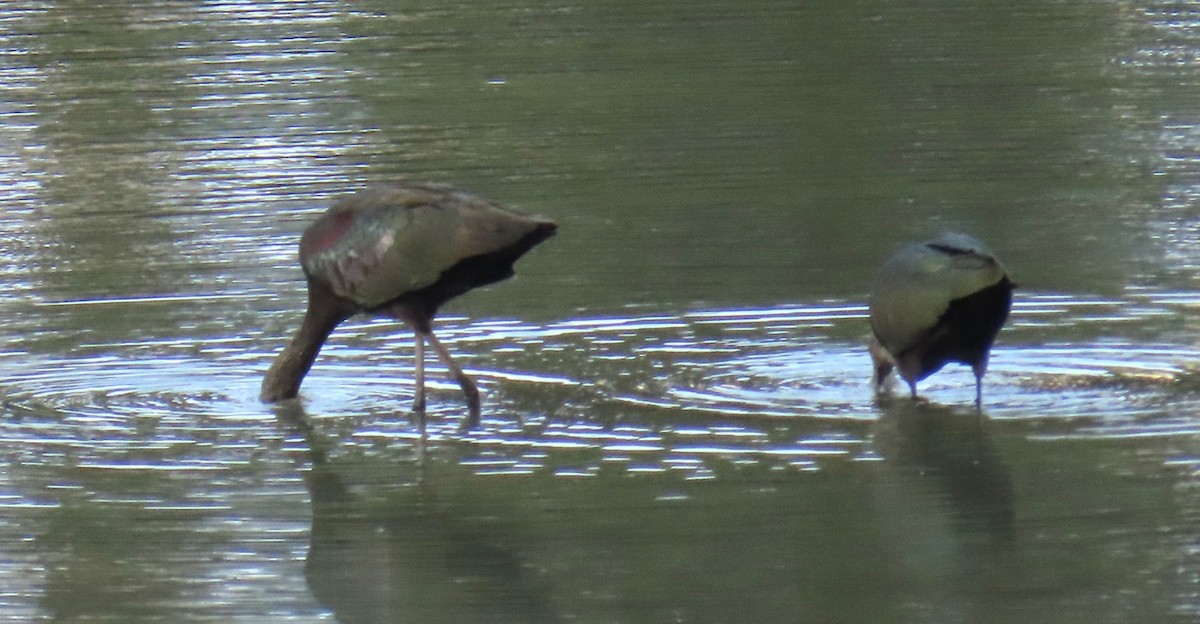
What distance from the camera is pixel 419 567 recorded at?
671 cm

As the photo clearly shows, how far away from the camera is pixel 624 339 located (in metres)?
9.43

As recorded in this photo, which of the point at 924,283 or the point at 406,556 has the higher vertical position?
the point at 924,283

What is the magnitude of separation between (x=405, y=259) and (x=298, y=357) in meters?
A: 0.77

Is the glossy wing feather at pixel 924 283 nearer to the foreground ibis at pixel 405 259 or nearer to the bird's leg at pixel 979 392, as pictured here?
the bird's leg at pixel 979 392

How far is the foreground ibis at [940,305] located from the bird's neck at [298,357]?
2.05 metres

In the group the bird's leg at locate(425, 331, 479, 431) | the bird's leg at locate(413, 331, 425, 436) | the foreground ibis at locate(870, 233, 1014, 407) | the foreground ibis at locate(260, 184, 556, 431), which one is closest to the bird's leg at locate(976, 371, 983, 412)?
the foreground ibis at locate(870, 233, 1014, 407)

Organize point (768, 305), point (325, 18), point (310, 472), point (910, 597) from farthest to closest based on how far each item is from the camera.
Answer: point (325, 18) < point (768, 305) < point (310, 472) < point (910, 597)

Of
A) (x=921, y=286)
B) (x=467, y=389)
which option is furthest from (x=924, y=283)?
(x=467, y=389)

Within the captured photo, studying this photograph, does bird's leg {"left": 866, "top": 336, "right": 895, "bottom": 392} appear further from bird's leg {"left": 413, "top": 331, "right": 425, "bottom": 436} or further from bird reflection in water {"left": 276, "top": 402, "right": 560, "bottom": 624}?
bird reflection in water {"left": 276, "top": 402, "right": 560, "bottom": 624}

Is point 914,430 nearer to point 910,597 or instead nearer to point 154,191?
point 910,597

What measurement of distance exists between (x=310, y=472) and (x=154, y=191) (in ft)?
18.9

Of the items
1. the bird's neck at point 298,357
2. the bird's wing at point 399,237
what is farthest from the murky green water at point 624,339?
the bird's wing at point 399,237

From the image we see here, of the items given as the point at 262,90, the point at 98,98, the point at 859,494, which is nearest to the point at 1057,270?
the point at 859,494

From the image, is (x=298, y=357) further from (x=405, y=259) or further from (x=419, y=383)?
(x=405, y=259)
